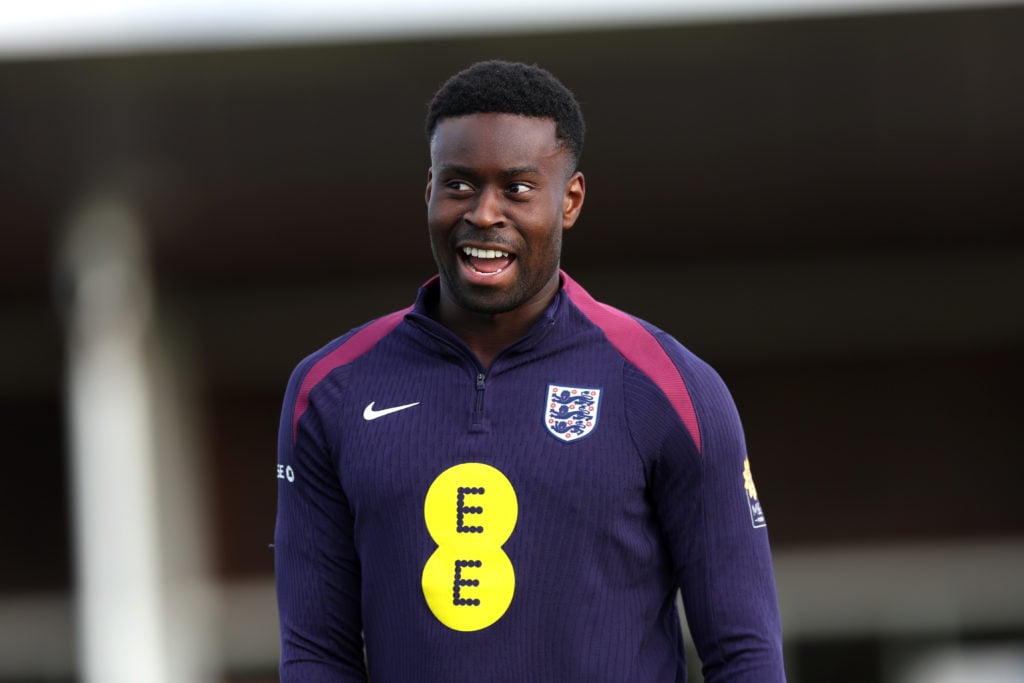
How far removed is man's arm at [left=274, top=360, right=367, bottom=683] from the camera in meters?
2.22

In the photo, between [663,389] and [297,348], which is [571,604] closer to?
[663,389]

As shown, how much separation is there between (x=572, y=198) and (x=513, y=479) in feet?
1.45

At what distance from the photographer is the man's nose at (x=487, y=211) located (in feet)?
6.95

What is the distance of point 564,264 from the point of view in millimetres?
9516

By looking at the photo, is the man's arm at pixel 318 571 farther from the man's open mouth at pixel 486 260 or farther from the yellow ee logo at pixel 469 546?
the man's open mouth at pixel 486 260

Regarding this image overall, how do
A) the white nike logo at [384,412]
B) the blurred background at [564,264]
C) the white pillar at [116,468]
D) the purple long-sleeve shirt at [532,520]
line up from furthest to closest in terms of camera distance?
the white pillar at [116,468] < the blurred background at [564,264] < the white nike logo at [384,412] < the purple long-sleeve shirt at [532,520]

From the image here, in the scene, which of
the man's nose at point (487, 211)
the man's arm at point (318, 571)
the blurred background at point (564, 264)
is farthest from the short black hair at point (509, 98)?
the blurred background at point (564, 264)

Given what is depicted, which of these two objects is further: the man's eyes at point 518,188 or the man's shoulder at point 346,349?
the man's shoulder at point 346,349

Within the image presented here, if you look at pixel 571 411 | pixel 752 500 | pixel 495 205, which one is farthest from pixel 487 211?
pixel 752 500

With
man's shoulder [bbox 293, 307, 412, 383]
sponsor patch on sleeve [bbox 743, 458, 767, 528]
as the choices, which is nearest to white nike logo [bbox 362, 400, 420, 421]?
man's shoulder [bbox 293, 307, 412, 383]

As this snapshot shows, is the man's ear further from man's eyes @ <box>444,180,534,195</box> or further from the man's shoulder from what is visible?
the man's shoulder

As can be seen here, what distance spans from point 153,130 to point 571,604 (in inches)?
214

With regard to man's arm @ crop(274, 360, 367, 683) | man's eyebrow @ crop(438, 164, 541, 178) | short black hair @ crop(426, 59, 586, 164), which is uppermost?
short black hair @ crop(426, 59, 586, 164)

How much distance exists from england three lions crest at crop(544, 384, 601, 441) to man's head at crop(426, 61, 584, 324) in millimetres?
149
